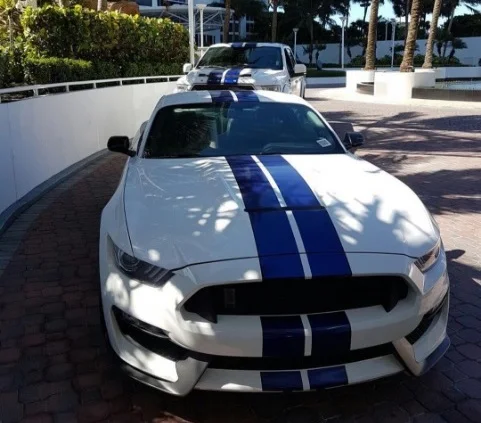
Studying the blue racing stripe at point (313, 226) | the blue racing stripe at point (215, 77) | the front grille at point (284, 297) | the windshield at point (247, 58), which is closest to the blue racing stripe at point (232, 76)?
the blue racing stripe at point (215, 77)

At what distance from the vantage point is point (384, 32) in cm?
6938

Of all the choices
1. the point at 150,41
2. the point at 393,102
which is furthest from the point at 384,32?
the point at 150,41

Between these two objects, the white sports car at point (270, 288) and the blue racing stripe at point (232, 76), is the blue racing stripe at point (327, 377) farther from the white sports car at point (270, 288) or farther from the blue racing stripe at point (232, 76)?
the blue racing stripe at point (232, 76)

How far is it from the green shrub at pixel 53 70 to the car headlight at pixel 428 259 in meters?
8.35

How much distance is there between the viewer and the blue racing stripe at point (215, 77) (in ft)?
32.8

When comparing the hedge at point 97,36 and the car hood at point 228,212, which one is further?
the hedge at point 97,36

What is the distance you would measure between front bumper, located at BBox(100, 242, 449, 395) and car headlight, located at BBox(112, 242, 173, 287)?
34 millimetres

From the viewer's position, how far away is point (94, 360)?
130 inches

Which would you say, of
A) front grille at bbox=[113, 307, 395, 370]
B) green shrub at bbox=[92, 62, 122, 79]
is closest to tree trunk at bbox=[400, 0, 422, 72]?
green shrub at bbox=[92, 62, 122, 79]

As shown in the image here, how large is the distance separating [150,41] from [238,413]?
52.0ft

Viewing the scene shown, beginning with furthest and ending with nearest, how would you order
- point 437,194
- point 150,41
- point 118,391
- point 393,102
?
point 393,102
point 150,41
point 437,194
point 118,391

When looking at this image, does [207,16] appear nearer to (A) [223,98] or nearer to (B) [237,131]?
(A) [223,98]

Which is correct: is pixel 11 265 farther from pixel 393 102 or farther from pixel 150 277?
pixel 393 102

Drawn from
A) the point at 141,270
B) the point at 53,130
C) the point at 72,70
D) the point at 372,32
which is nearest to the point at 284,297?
the point at 141,270
